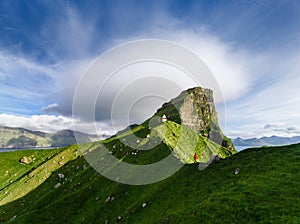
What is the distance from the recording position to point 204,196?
44.2 meters

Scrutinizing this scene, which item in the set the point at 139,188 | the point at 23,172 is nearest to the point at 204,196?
the point at 139,188

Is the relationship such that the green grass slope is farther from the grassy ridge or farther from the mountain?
the grassy ridge

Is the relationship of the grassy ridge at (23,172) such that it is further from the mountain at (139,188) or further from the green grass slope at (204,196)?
the green grass slope at (204,196)

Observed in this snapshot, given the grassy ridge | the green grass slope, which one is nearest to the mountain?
the green grass slope

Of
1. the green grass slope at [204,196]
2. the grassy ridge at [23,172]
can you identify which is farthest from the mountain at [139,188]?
the grassy ridge at [23,172]

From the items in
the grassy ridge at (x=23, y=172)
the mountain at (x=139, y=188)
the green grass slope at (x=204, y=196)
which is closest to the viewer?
the green grass slope at (x=204, y=196)

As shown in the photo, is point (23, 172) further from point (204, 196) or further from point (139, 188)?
point (204, 196)

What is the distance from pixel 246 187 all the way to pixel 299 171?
11.3m

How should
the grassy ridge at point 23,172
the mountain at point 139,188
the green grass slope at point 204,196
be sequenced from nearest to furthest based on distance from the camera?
the green grass slope at point 204,196, the mountain at point 139,188, the grassy ridge at point 23,172

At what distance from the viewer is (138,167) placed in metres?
83.3

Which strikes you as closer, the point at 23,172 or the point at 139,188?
the point at 139,188

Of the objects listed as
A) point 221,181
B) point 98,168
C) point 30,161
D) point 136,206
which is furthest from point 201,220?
point 30,161

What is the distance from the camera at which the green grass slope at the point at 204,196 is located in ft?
Result: 111

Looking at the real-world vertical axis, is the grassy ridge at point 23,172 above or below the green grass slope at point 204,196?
above
